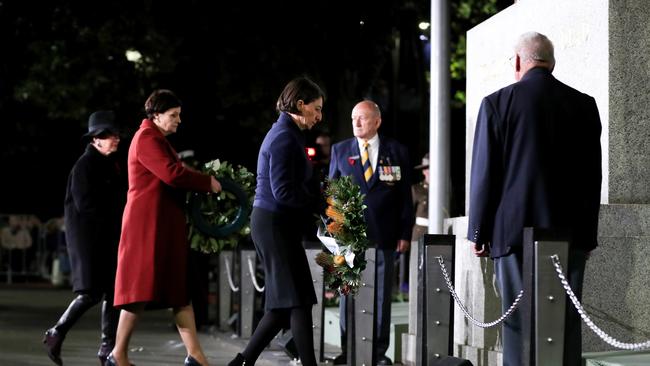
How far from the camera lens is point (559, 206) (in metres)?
7.16

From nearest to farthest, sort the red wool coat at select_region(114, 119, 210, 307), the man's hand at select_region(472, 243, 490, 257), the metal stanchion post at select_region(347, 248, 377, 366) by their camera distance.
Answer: the man's hand at select_region(472, 243, 490, 257)
the red wool coat at select_region(114, 119, 210, 307)
the metal stanchion post at select_region(347, 248, 377, 366)

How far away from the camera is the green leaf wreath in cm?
1042

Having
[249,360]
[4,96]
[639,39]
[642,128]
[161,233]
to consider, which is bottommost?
[249,360]

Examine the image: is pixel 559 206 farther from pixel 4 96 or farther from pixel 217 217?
pixel 4 96

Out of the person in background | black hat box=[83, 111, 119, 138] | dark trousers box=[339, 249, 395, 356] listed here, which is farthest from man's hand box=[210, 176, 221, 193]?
the person in background

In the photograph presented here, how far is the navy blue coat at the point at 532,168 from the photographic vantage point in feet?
23.4

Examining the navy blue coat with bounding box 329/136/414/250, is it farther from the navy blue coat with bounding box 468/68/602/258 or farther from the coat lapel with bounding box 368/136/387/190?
the navy blue coat with bounding box 468/68/602/258

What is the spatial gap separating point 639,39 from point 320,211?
94.1 inches

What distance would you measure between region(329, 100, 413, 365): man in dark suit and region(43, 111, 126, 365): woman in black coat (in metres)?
2.02

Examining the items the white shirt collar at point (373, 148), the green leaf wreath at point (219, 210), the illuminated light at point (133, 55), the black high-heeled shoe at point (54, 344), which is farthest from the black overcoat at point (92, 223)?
the illuminated light at point (133, 55)

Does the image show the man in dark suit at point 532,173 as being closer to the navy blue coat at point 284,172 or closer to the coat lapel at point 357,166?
the navy blue coat at point 284,172

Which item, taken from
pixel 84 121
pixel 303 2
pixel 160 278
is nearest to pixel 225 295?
pixel 160 278

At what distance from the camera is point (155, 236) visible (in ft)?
31.6

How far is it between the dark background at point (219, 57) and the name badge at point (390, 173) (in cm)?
1088
